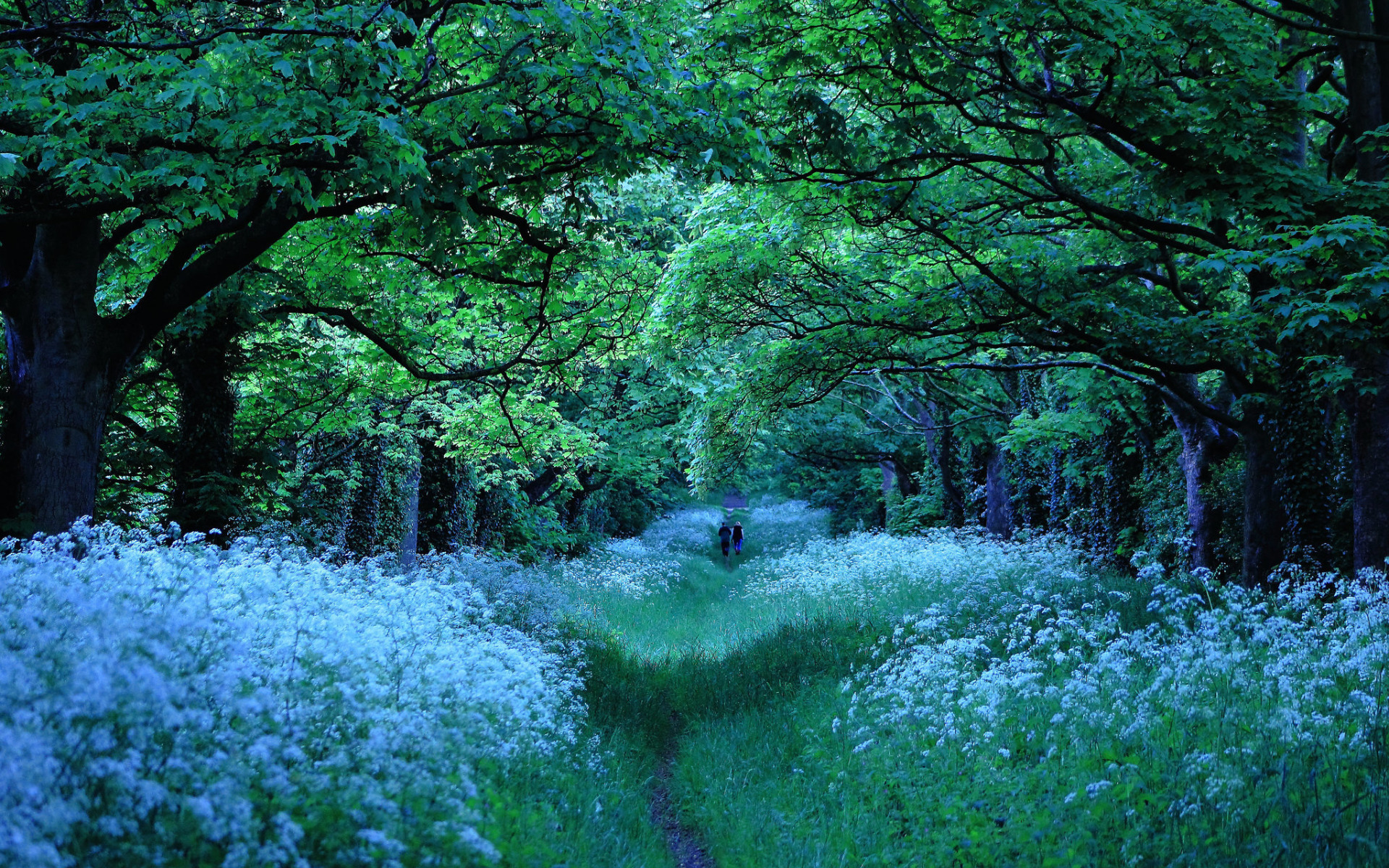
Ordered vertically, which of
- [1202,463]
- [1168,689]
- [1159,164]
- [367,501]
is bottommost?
[1168,689]

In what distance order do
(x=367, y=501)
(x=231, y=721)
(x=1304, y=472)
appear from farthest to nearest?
(x=367, y=501), (x=1304, y=472), (x=231, y=721)

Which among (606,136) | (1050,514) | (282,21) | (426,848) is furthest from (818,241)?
(1050,514)

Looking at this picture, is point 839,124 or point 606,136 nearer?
point 606,136

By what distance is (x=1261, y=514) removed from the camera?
9914mm

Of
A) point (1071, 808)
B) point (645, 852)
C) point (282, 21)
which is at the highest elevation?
point (282, 21)

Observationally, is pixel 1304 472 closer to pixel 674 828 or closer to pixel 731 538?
pixel 674 828

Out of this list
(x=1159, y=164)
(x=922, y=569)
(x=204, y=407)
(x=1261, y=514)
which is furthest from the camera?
(x=922, y=569)

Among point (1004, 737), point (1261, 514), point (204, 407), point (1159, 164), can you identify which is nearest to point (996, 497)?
point (1261, 514)

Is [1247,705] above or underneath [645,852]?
above

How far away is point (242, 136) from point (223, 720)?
463cm

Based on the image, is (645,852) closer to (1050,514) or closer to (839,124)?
(839,124)

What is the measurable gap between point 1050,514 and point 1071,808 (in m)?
17.8

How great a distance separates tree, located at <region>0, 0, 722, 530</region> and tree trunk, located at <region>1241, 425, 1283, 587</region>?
308 inches

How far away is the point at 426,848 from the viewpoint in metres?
4.13
